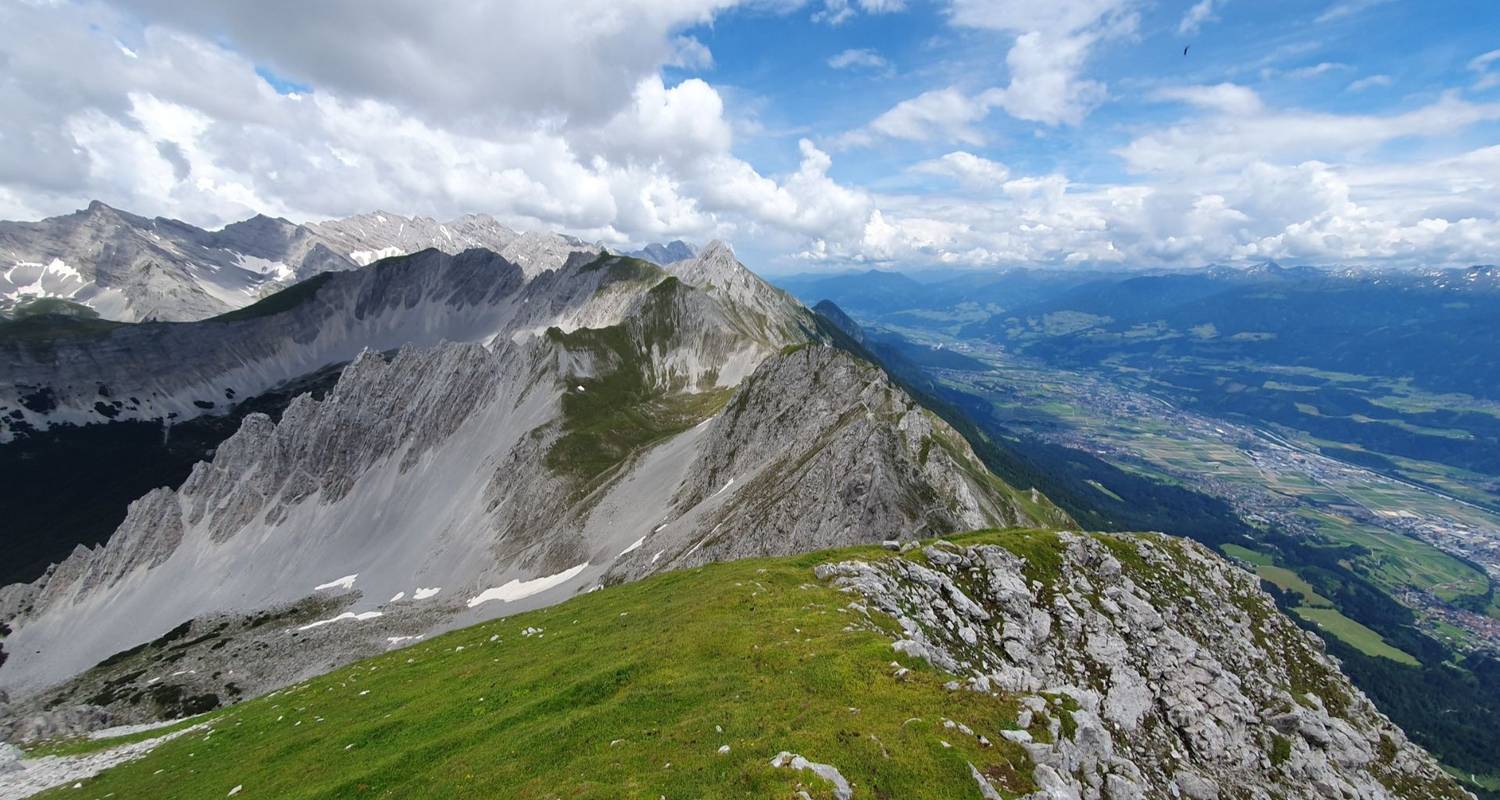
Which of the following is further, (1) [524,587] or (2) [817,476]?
(1) [524,587]

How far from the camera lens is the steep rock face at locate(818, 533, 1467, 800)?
28312 millimetres

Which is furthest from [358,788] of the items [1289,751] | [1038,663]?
[1289,751]

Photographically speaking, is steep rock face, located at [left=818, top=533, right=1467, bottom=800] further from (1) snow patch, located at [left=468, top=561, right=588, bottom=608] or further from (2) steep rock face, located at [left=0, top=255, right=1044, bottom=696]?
(1) snow patch, located at [left=468, top=561, right=588, bottom=608]

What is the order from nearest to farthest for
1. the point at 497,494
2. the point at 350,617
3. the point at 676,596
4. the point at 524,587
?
the point at 676,596 → the point at 524,587 → the point at 350,617 → the point at 497,494

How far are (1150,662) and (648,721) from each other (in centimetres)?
2741

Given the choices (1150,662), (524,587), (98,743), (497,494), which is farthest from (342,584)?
(1150,662)

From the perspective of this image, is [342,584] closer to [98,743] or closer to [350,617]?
[350,617]

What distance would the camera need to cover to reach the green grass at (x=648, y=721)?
1852 cm

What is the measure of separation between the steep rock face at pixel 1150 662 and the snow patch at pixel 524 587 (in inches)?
2821

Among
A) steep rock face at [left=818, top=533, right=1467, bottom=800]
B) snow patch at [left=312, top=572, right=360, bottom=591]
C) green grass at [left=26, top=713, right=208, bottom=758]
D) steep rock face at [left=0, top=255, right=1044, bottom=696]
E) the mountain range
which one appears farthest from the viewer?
snow patch at [left=312, top=572, right=360, bottom=591]

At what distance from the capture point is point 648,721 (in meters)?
23.2

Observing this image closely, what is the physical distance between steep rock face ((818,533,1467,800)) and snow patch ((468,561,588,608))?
235 ft

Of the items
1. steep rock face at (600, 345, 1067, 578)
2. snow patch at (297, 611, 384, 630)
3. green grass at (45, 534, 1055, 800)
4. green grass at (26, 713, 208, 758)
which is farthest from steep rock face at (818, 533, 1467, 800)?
snow patch at (297, 611, 384, 630)

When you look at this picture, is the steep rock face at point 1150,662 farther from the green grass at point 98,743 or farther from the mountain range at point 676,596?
the green grass at point 98,743
